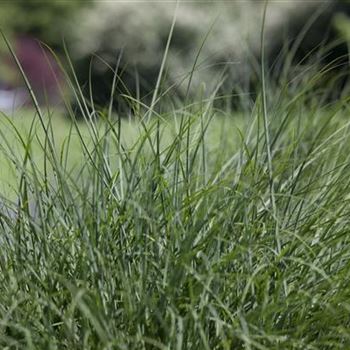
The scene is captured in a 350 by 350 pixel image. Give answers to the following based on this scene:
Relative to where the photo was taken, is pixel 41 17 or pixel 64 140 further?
pixel 41 17

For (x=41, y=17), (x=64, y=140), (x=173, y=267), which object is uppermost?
(x=64, y=140)

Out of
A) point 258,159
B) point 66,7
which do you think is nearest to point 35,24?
point 66,7

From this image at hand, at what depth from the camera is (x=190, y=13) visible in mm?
14016

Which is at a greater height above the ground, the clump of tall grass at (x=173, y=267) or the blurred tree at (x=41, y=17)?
the clump of tall grass at (x=173, y=267)

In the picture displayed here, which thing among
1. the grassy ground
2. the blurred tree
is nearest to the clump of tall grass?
the grassy ground

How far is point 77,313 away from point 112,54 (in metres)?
12.2

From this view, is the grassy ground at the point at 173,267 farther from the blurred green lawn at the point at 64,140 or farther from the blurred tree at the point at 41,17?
the blurred tree at the point at 41,17

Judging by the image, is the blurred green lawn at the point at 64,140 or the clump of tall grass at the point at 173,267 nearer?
the clump of tall grass at the point at 173,267

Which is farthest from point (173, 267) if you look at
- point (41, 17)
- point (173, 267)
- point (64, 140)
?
point (41, 17)

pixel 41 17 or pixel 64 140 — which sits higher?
pixel 64 140

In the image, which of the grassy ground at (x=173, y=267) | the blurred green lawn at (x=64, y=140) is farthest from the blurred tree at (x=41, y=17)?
the grassy ground at (x=173, y=267)

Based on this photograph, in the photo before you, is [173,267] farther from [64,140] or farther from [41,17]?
[41,17]

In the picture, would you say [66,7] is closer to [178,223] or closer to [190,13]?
[190,13]

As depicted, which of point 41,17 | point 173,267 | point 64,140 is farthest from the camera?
point 41,17
